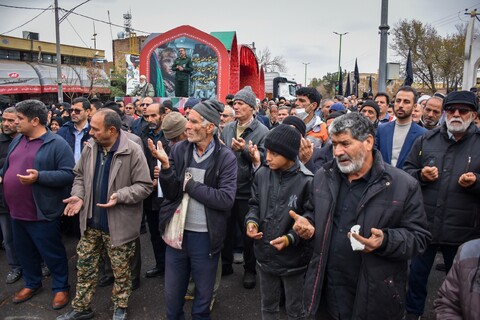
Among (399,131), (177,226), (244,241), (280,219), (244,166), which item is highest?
(399,131)

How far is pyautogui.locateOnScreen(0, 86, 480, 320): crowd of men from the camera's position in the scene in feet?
7.13

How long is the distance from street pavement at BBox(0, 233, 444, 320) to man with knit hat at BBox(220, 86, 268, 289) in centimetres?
20

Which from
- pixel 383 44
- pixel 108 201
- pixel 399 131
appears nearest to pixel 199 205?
pixel 108 201

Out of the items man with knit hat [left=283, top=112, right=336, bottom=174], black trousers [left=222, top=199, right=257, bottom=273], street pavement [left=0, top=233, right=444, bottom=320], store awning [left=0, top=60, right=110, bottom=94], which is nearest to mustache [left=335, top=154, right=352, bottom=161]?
man with knit hat [left=283, top=112, right=336, bottom=174]

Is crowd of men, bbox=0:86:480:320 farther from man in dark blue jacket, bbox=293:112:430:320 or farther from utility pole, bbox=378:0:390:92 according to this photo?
utility pole, bbox=378:0:390:92

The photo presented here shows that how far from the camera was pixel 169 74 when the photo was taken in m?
13.5

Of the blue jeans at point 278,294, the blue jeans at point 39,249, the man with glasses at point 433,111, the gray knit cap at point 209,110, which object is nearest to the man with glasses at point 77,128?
the blue jeans at point 39,249

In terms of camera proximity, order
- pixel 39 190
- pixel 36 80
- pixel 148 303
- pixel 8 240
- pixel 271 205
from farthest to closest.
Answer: pixel 36 80, pixel 8 240, pixel 148 303, pixel 39 190, pixel 271 205

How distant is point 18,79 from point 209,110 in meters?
30.3

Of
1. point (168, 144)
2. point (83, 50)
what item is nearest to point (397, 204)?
point (168, 144)

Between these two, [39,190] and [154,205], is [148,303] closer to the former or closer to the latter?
[154,205]

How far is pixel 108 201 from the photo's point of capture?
3.35 meters

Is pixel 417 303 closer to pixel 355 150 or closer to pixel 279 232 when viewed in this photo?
pixel 279 232

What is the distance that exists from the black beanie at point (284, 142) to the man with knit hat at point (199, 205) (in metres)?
0.51
